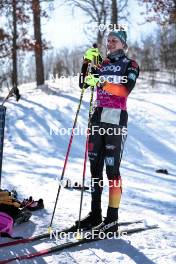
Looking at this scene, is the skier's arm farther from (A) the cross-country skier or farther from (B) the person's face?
A: (B) the person's face

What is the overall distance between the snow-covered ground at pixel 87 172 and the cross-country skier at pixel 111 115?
1.86 ft

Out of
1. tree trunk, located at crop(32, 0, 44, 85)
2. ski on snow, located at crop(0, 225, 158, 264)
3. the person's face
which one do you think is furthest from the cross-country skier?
tree trunk, located at crop(32, 0, 44, 85)

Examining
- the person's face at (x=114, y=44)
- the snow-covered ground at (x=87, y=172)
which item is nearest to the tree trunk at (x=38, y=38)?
the snow-covered ground at (x=87, y=172)

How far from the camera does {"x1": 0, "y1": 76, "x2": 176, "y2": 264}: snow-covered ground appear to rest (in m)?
4.60

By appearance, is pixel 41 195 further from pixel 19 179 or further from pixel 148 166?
pixel 148 166

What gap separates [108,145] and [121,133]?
191 millimetres

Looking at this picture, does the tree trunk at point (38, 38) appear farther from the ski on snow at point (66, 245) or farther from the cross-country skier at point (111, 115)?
the ski on snow at point (66, 245)

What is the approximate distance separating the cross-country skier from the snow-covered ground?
568 mm

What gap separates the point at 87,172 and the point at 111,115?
3647 mm

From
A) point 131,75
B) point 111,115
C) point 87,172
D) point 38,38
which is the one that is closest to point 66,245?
point 111,115

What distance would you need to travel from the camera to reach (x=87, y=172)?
28.1 ft

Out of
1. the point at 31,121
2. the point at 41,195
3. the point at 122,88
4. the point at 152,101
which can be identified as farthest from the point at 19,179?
the point at 152,101

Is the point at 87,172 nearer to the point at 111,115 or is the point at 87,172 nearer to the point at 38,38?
the point at 111,115

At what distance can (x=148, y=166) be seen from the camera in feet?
31.9
